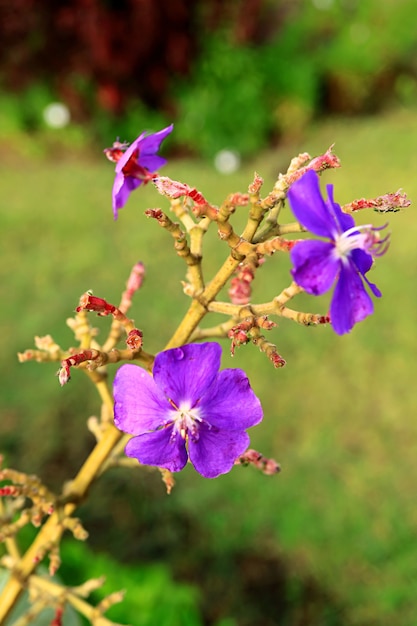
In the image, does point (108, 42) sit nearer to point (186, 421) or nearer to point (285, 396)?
point (285, 396)

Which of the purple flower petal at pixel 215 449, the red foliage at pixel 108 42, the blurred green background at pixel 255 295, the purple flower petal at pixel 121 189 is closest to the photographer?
the purple flower petal at pixel 215 449

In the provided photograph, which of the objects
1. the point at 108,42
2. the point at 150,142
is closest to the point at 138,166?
the point at 150,142

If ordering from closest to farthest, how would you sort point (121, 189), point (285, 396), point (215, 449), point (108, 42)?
point (215, 449) < point (121, 189) < point (285, 396) < point (108, 42)

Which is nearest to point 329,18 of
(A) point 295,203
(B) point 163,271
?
(B) point 163,271

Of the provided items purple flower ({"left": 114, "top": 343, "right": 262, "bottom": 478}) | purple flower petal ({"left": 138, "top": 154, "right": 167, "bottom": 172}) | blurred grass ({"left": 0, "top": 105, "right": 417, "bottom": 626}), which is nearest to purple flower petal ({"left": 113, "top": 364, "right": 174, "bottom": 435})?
purple flower ({"left": 114, "top": 343, "right": 262, "bottom": 478})

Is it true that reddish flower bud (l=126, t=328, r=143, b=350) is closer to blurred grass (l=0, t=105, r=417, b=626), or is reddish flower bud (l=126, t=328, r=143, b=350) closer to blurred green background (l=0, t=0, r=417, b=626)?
blurred green background (l=0, t=0, r=417, b=626)

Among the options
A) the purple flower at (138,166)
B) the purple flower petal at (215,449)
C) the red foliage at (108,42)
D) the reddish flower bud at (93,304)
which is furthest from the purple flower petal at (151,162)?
the red foliage at (108,42)

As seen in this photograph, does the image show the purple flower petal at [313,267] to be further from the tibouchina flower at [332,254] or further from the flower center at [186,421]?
the flower center at [186,421]
